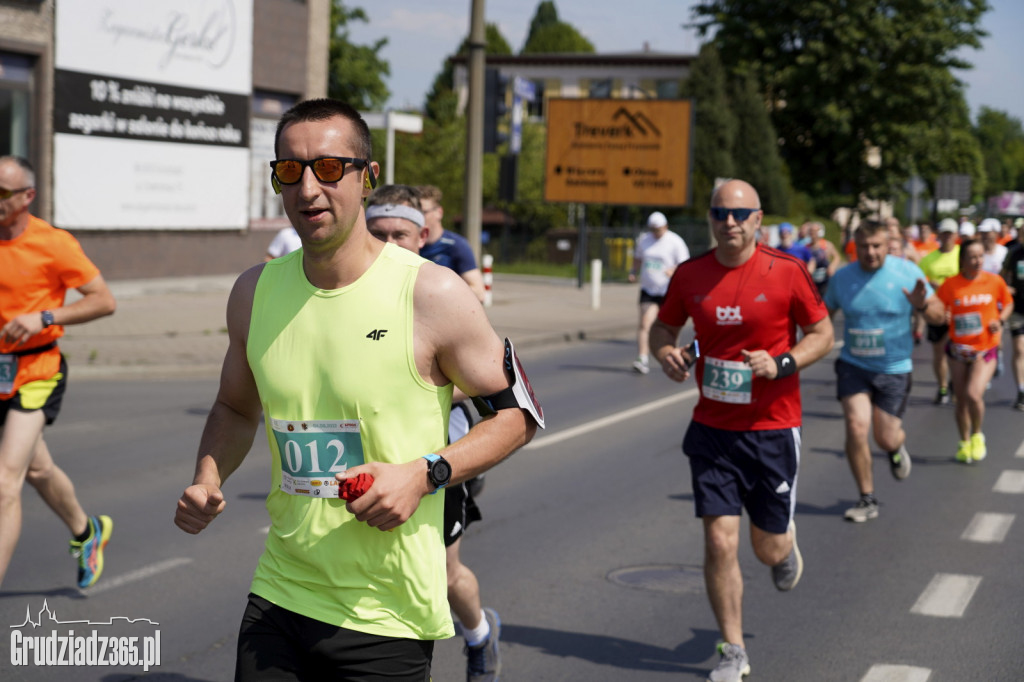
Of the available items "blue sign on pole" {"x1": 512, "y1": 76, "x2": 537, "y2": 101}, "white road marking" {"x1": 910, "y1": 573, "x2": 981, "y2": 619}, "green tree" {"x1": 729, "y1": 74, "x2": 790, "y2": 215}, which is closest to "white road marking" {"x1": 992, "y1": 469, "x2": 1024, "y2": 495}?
"white road marking" {"x1": 910, "y1": 573, "x2": 981, "y2": 619}

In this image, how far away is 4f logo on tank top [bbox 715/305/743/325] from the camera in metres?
5.53

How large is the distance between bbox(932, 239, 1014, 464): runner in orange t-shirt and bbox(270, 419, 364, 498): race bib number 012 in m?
8.27

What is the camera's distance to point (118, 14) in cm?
2342

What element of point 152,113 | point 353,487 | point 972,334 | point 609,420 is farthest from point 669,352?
point 152,113

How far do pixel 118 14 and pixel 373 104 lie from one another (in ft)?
77.9

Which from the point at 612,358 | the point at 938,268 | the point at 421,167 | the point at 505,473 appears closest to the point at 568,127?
the point at 421,167

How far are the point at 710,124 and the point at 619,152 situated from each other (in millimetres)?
18819

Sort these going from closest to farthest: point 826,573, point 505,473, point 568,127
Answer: point 826,573, point 505,473, point 568,127

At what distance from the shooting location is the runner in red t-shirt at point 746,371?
5391 millimetres

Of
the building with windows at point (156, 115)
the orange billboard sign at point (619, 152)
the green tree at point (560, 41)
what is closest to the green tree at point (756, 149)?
the orange billboard sign at point (619, 152)

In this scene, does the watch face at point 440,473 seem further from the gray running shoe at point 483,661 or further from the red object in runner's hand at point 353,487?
the gray running shoe at point 483,661

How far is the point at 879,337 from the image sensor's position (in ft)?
27.8

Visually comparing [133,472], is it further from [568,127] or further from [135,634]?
[568,127]

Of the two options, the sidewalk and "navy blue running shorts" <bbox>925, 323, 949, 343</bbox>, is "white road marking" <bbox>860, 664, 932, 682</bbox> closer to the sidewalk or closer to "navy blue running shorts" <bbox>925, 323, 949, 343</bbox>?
"navy blue running shorts" <bbox>925, 323, 949, 343</bbox>
